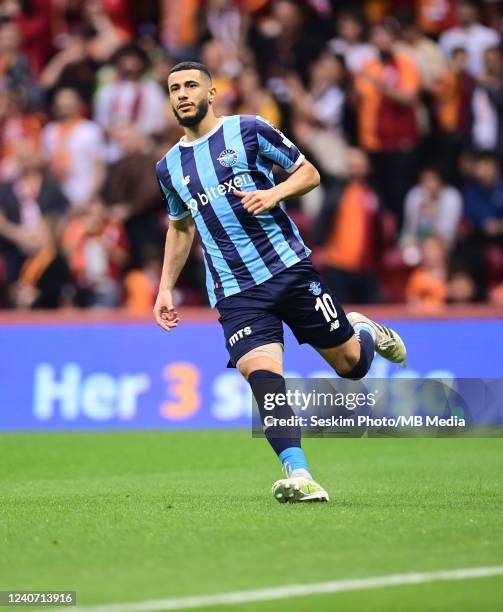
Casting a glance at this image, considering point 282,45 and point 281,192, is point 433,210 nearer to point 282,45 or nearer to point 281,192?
point 282,45

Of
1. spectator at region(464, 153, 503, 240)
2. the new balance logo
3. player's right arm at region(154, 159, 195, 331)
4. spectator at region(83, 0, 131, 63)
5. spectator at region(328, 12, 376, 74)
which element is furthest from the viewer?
spectator at region(83, 0, 131, 63)

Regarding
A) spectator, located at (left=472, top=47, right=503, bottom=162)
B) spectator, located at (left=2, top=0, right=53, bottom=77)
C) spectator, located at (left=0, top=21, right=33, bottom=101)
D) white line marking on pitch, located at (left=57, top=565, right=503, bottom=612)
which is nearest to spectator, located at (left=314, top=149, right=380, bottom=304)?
spectator, located at (left=472, top=47, right=503, bottom=162)

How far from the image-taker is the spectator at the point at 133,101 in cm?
1706

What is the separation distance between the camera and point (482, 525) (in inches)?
259

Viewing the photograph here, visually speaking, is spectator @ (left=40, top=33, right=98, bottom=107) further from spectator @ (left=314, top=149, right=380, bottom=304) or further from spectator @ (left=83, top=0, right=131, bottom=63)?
spectator @ (left=314, top=149, right=380, bottom=304)

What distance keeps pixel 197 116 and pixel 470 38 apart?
10.2 metres

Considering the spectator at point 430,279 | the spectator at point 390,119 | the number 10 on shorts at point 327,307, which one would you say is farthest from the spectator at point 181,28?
the number 10 on shorts at point 327,307

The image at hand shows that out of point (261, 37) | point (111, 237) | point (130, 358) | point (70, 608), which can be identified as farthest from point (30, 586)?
point (261, 37)

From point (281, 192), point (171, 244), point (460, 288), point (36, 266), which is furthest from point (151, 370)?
point (281, 192)

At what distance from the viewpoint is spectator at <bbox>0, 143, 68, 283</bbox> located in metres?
16.6

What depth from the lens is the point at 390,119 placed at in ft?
55.6

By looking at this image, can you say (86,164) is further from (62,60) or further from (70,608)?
(70,608)

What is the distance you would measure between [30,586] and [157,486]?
3611 millimetres

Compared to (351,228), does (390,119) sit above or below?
above
